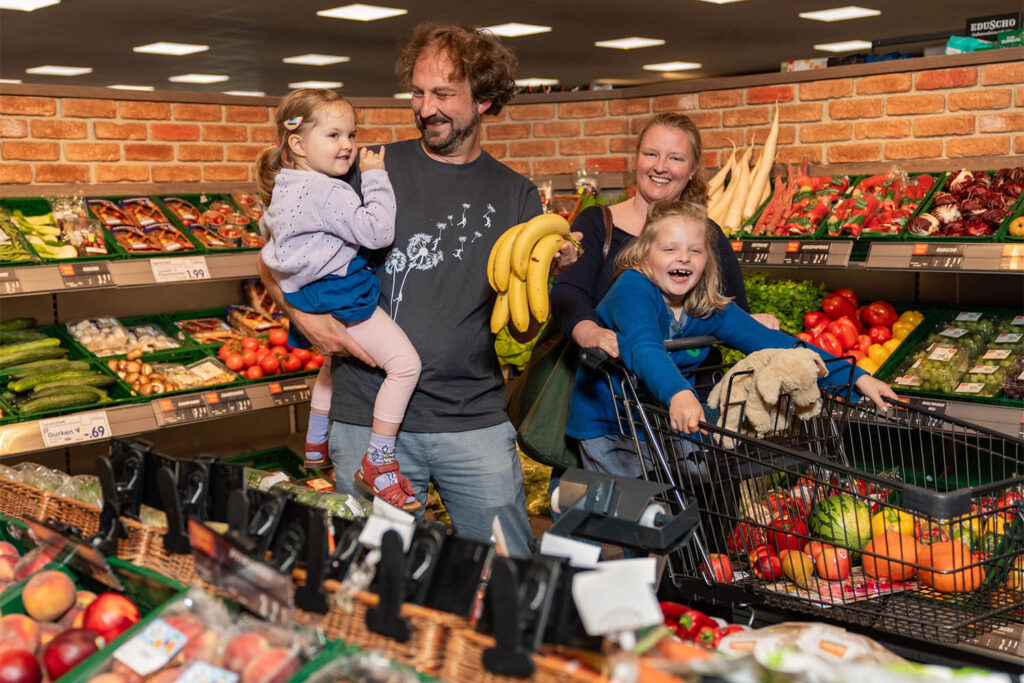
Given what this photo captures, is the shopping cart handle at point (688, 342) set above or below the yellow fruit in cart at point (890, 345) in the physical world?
above

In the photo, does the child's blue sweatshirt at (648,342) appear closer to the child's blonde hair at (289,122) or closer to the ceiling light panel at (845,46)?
the child's blonde hair at (289,122)

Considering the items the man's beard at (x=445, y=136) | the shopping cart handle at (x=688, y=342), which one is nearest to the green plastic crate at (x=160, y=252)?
the man's beard at (x=445, y=136)

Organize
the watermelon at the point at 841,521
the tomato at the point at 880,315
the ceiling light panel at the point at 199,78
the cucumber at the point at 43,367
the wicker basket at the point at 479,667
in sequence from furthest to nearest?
the ceiling light panel at the point at 199,78 < the tomato at the point at 880,315 < the cucumber at the point at 43,367 < the watermelon at the point at 841,521 < the wicker basket at the point at 479,667

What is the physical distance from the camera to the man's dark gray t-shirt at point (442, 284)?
253cm

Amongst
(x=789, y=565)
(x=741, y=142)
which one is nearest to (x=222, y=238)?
(x=741, y=142)

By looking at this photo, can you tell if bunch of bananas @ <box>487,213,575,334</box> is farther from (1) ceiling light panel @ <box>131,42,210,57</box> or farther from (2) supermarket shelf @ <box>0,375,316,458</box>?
(1) ceiling light panel @ <box>131,42,210,57</box>

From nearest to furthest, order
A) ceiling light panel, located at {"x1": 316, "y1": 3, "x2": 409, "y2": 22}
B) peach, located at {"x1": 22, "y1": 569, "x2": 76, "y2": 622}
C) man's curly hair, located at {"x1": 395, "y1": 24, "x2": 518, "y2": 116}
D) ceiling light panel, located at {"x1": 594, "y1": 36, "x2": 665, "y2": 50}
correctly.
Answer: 1. peach, located at {"x1": 22, "y1": 569, "x2": 76, "y2": 622}
2. man's curly hair, located at {"x1": 395, "y1": 24, "x2": 518, "y2": 116}
3. ceiling light panel, located at {"x1": 316, "y1": 3, "x2": 409, "y2": 22}
4. ceiling light panel, located at {"x1": 594, "y1": 36, "x2": 665, "y2": 50}

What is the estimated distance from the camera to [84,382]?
3779 mm

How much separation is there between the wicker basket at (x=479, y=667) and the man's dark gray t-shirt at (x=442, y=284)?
4.05 ft

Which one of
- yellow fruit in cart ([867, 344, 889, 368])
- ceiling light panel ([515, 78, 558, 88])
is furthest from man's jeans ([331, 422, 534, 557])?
ceiling light panel ([515, 78, 558, 88])

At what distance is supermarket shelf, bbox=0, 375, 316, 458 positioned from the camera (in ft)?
11.5

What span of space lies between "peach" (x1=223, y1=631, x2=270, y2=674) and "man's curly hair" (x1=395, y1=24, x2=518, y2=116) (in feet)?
4.87

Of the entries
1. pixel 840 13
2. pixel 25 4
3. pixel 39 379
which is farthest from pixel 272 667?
pixel 840 13

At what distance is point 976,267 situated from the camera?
361 centimetres
